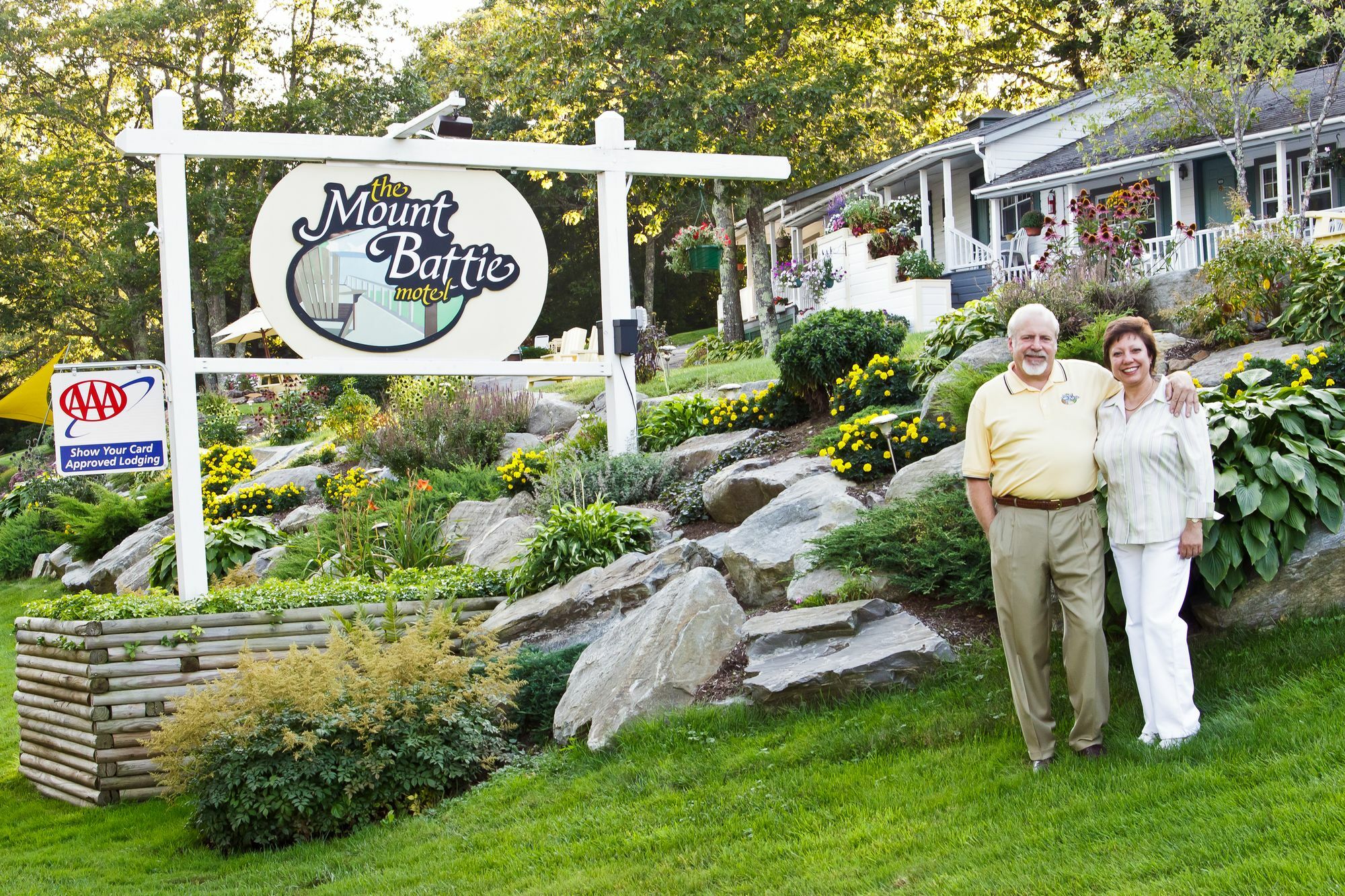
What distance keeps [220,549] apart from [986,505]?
8.27 m

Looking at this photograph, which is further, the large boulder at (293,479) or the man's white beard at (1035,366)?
the large boulder at (293,479)

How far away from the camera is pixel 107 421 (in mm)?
7621

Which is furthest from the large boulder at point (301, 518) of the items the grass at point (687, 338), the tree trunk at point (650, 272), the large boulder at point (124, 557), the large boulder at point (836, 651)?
the tree trunk at point (650, 272)

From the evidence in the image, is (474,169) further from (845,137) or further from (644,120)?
(845,137)

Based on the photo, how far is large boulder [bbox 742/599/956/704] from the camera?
208 inches

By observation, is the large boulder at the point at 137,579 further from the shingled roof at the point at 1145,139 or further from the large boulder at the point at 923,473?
the shingled roof at the point at 1145,139

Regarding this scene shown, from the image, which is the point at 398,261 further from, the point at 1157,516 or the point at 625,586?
the point at 1157,516

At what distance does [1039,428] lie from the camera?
4.33 m

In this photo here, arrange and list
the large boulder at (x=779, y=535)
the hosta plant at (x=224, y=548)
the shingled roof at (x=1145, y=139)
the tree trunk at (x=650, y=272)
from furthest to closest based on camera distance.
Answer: the tree trunk at (x=650, y=272), the shingled roof at (x=1145, y=139), the hosta plant at (x=224, y=548), the large boulder at (x=779, y=535)

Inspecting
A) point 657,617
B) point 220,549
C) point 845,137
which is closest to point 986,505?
point 657,617

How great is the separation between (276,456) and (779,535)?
1191 centimetres

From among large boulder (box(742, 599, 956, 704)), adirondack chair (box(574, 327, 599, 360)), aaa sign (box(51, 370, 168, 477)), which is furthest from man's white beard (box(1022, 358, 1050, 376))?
adirondack chair (box(574, 327, 599, 360))

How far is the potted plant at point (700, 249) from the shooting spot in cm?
1988

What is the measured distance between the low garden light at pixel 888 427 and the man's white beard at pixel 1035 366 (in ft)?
11.2
